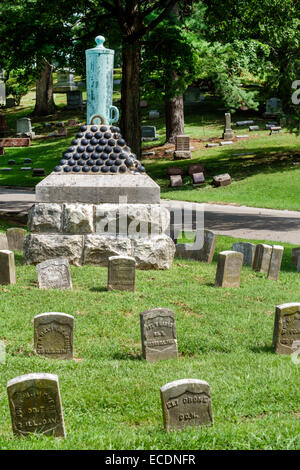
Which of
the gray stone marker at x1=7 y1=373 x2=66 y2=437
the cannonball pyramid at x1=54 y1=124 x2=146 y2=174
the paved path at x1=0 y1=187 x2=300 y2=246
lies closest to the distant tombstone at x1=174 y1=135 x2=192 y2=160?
the paved path at x1=0 y1=187 x2=300 y2=246

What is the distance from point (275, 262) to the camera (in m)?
12.0

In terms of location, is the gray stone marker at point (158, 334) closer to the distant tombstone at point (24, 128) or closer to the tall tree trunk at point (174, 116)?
the tall tree trunk at point (174, 116)

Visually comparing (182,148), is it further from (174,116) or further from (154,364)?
(154,364)

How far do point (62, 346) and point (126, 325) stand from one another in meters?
1.39

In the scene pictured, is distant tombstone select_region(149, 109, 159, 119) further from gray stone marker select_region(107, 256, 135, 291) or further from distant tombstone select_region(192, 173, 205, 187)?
gray stone marker select_region(107, 256, 135, 291)

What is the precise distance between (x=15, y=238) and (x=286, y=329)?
7.03 metres

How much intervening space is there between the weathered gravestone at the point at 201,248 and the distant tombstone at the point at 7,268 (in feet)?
13.3

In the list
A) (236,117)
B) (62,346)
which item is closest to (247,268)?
(62,346)

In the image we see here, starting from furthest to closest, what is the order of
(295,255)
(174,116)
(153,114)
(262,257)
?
(153,114)
(174,116)
(295,255)
(262,257)

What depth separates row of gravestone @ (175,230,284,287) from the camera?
11.0 meters

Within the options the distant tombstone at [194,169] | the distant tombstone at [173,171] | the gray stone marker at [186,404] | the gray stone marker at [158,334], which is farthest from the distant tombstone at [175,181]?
the gray stone marker at [186,404]

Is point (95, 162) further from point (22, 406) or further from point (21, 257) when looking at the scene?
point (22, 406)

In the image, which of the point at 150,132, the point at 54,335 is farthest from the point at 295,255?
the point at 150,132

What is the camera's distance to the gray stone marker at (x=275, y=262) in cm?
1189
